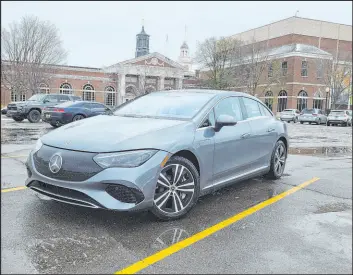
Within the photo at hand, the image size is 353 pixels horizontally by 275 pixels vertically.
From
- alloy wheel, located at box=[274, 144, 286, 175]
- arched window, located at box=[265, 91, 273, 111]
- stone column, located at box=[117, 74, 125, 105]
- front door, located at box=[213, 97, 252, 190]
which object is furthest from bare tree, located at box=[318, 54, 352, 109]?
front door, located at box=[213, 97, 252, 190]

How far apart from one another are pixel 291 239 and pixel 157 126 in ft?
6.11

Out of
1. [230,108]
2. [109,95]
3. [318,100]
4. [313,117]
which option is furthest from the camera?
[109,95]

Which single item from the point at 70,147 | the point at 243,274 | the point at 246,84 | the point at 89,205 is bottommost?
the point at 243,274

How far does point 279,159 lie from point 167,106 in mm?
2443

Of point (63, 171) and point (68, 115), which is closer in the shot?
point (63, 171)

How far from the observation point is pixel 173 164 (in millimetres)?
4039

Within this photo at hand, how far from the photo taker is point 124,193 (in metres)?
3.67

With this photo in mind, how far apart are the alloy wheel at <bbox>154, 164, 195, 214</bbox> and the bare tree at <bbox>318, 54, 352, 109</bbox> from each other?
45671 millimetres

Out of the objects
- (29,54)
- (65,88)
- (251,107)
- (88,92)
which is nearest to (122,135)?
(251,107)

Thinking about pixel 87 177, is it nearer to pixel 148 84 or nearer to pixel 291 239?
pixel 291 239

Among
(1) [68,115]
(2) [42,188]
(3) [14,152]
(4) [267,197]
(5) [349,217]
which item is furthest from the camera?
(1) [68,115]

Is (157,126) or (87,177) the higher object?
(157,126)

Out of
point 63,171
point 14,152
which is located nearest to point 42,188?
point 63,171

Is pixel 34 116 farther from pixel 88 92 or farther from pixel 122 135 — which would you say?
pixel 88 92
